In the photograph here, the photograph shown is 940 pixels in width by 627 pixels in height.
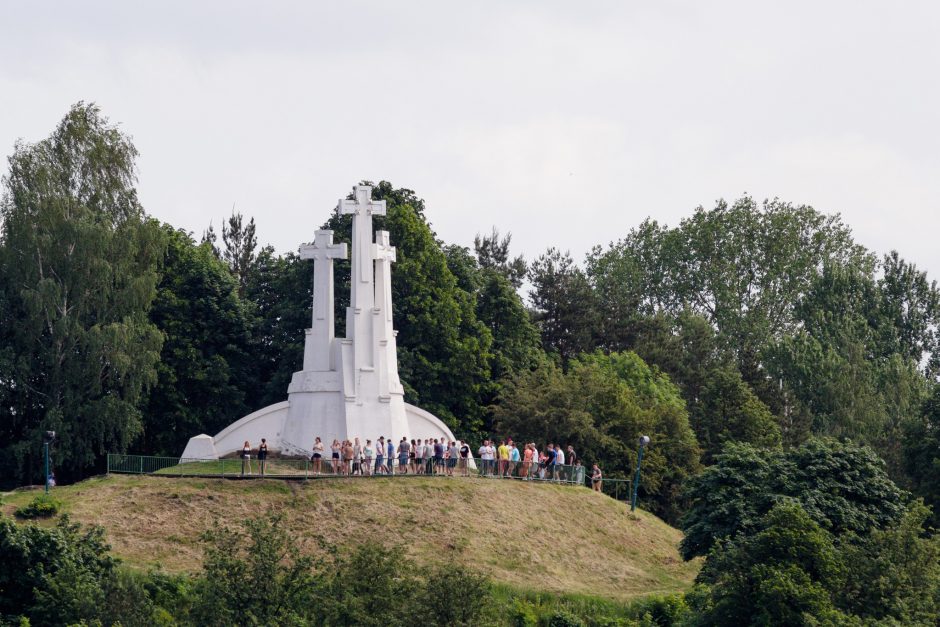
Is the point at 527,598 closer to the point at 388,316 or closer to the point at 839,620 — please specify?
the point at 839,620

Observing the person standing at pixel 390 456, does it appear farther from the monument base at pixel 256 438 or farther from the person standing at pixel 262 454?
the person standing at pixel 262 454

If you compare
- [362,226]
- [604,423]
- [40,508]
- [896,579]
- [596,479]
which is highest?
[362,226]

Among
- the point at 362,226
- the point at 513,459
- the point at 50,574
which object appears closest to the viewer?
the point at 50,574

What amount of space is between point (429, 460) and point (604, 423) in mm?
12237

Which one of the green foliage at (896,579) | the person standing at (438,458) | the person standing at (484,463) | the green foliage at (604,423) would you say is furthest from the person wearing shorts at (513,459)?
the green foliage at (896,579)

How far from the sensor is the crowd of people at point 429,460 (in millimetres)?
53031

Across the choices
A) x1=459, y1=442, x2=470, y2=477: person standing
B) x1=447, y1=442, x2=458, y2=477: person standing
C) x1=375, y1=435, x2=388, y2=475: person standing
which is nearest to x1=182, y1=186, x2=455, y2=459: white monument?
x1=375, y1=435, x2=388, y2=475: person standing

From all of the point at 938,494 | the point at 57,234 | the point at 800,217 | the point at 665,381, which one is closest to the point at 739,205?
the point at 800,217

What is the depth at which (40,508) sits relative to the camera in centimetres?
4641

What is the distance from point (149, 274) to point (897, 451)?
34.8m

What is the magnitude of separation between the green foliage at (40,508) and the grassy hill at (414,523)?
59 cm

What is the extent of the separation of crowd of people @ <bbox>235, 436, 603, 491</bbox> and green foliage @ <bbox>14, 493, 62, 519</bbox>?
697 centimetres

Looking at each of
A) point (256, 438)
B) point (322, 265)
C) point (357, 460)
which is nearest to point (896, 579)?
point (357, 460)

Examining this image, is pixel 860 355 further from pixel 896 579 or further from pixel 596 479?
pixel 896 579
